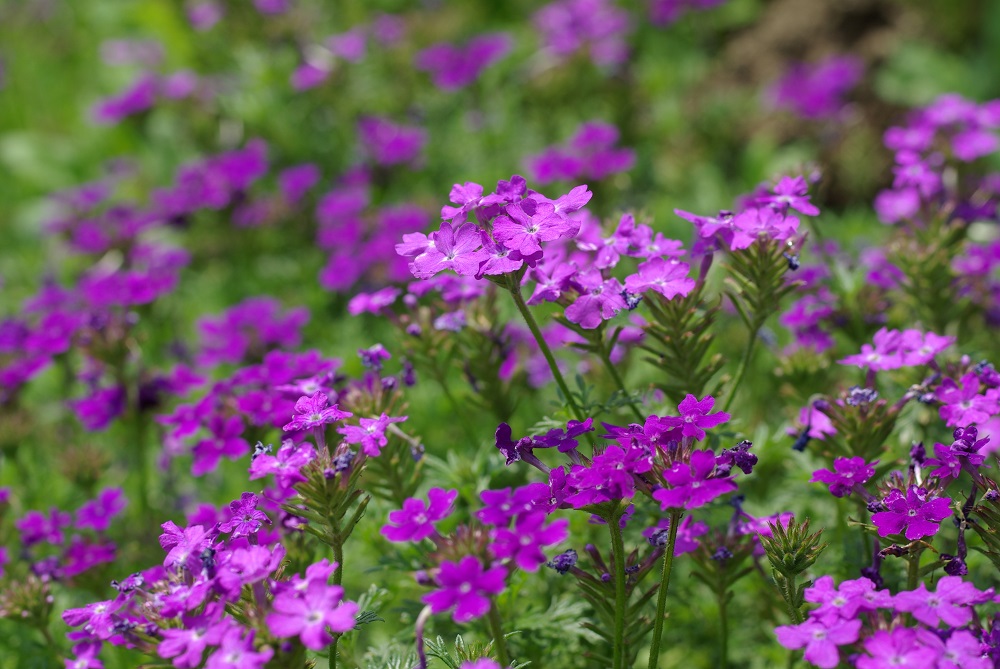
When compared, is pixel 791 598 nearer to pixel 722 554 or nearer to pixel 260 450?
pixel 722 554

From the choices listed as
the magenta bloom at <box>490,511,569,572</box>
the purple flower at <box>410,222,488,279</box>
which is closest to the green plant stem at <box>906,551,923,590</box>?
the magenta bloom at <box>490,511,569,572</box>

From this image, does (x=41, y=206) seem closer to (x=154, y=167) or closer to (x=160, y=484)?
(x=154, y=167)

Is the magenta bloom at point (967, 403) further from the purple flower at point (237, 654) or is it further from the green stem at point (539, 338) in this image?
the purple flower at point (237, 654)

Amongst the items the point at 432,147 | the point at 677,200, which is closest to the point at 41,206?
the point at 432,147

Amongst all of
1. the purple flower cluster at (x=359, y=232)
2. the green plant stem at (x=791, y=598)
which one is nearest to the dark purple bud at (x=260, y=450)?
the green plant stem at (x=791, y=598)

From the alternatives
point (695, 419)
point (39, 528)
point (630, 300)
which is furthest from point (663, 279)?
point (39, 528)

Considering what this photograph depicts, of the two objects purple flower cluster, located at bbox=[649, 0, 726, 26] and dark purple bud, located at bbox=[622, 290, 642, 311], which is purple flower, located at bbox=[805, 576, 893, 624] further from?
purple flower cluster, located at bbox=[649, 0, 726, 26]
